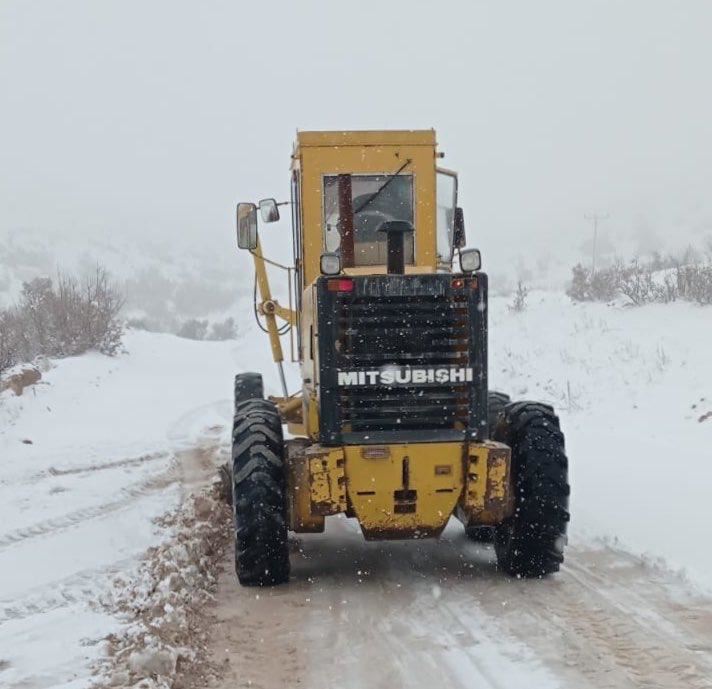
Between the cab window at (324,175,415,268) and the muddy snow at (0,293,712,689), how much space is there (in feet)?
7.64

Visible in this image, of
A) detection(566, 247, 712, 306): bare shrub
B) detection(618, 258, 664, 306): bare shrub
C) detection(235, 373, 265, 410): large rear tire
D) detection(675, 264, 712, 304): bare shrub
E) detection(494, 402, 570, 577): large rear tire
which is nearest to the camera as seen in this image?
detection(494, 402, 570, 577): large rear tire

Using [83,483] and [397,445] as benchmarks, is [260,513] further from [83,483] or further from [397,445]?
[83,483]

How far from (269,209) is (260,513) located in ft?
9.42

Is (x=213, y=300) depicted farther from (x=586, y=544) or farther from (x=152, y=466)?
(x=586, y=544)

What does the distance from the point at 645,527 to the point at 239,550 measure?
10.2 ft

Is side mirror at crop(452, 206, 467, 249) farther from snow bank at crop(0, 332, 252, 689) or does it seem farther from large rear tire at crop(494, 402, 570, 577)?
snow bank at crop(0, 332, 252, 689)

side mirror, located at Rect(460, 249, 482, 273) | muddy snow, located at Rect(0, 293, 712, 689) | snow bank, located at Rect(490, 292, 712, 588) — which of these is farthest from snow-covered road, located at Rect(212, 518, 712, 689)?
side mirror, located at Rect(460, 249, 482, 273)

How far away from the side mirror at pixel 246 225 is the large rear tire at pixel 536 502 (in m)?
2.68

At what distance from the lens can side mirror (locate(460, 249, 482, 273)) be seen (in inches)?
236

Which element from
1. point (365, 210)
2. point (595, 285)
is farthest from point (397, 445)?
point (595, 285)

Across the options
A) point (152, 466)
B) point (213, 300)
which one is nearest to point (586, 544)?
point (152, 466)

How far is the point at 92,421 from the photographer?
49.7ft

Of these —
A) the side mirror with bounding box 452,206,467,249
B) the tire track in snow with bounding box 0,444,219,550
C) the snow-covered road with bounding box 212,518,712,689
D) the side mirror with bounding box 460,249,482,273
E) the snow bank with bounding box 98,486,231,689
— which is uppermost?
the side mirror with bounding box 452,206,467,249

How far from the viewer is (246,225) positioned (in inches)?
303
